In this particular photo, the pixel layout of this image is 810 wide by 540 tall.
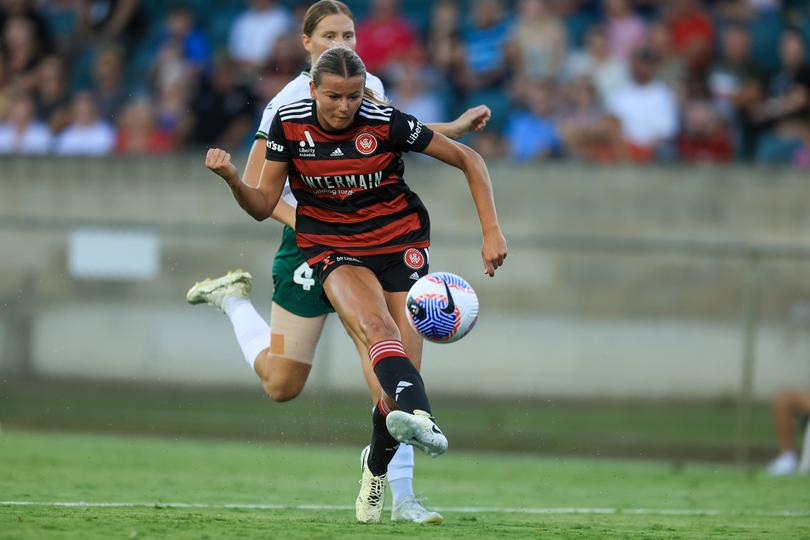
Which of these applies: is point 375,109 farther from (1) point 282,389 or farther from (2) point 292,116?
(1) point 282,389

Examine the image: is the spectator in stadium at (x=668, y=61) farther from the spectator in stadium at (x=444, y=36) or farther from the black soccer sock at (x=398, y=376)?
the black soccer sock at (x=398, y=376)

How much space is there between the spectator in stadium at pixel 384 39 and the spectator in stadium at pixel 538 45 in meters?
1.27

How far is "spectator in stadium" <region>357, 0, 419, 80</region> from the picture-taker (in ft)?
49.2

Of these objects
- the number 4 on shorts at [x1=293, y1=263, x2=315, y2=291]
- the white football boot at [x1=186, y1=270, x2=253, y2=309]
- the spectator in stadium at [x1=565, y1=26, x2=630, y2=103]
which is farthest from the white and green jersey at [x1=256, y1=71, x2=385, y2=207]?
the spectator in stadium at [x1=565, y1=26, x2=630, y2=103]

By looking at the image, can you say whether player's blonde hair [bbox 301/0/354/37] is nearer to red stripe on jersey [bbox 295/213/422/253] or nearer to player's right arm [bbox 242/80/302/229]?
player's right arm [bbox 242/80/302/229]

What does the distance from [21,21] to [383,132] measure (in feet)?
36.8

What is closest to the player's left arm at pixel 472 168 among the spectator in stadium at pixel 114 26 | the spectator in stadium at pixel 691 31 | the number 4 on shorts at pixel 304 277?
the number 4 on shorts at pixel 304 277

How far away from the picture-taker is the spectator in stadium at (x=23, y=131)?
15203 mm

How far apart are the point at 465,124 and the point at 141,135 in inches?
329

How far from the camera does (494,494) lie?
906 cm

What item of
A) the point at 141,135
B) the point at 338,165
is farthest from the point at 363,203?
the point at 141,135

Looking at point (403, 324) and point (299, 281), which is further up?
point (299, 281)

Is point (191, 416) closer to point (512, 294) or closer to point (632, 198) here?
point (512, 294)

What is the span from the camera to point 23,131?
1532cm
